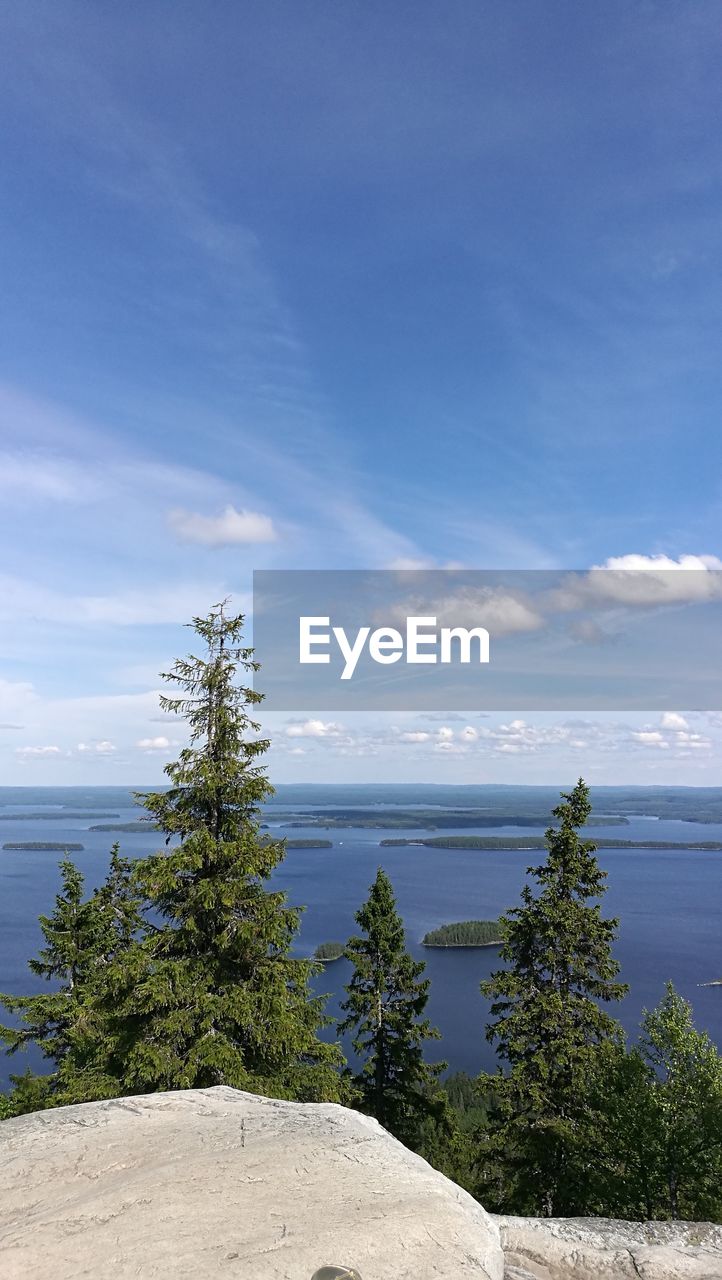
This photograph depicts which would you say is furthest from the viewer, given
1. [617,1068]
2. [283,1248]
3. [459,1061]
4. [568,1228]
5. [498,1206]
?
[459,1061]

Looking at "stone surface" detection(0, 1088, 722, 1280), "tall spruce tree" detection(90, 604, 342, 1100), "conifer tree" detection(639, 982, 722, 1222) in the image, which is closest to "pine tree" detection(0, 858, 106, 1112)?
"tall spruce tree" detection(90, 604, 342, 1100)

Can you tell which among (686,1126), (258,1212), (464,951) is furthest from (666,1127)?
(464,951)

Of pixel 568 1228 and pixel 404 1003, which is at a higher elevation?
pixel 568 1228

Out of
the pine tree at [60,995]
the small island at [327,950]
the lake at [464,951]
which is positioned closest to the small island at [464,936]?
the lake at [464,951]

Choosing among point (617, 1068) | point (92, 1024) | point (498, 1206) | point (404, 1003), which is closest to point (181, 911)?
point (92, 1024)

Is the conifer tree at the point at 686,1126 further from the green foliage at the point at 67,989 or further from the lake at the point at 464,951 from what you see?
the lake at the point at 464,951

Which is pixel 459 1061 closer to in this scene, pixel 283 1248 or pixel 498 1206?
pixel 498 1206

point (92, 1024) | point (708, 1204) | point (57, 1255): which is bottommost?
point (708, 1204)
